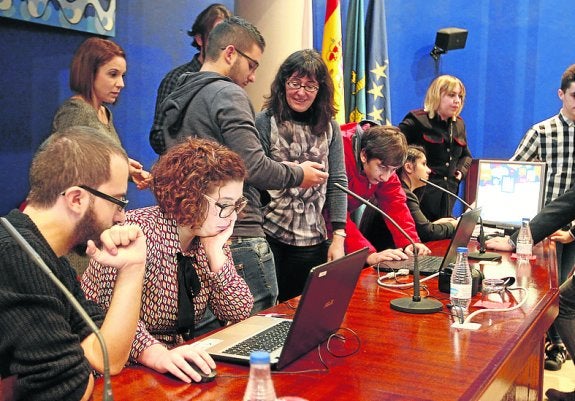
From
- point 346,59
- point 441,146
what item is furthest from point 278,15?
point 441,146

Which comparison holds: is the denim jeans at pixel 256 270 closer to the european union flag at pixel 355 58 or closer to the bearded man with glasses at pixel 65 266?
the bearded man with glasses at pixel 65 266

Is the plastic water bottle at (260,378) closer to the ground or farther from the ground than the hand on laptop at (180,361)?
farther from the ground

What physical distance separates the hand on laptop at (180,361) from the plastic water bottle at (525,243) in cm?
193

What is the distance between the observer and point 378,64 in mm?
5086

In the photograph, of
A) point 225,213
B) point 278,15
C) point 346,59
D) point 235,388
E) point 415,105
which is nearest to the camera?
point 235,388

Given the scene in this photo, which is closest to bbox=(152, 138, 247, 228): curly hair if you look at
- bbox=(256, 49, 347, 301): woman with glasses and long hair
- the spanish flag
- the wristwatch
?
bbox=(256, 49, 347, 301): woman with glasses and long hair

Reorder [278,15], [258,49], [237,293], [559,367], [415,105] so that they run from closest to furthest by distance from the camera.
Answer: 1. [237,293]
2. [258,49]
3. [559,367]
4. [278,15]
5. [415,105]

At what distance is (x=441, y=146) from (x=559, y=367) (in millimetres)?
1568

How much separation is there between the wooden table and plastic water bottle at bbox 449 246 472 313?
6 cm

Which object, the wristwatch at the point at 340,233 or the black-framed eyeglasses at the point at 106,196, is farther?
the wristwatch at the point at 340,233

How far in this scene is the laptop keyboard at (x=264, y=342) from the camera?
1.55 m

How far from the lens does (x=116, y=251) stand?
1.39 m

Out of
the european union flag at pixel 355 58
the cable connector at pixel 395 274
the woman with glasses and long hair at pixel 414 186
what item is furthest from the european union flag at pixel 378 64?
the cable connector at pixel 395 274

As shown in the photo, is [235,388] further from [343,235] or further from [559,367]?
[559,367]
